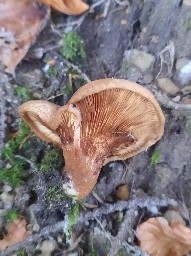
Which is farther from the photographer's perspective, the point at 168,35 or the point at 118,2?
the point at 118,2

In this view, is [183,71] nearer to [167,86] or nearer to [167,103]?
[167,86]

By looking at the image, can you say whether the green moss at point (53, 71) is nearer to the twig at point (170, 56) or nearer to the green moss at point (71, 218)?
the twig at point (170, 56)

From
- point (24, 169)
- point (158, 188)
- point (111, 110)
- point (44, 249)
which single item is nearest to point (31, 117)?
point (24, 169)

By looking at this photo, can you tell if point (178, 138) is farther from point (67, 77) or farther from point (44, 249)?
point (44, 249)

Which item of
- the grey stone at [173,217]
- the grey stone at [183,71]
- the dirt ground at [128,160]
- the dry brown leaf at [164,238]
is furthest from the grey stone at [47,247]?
the grey stone at [183,71]

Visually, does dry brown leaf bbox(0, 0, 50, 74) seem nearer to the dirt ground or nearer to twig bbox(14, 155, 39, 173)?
the dirt ground

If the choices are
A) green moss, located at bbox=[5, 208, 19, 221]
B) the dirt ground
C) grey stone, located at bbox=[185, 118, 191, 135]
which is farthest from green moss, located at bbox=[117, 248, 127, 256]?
grey stone, located at bbox=[185, 118, 191, 135]
